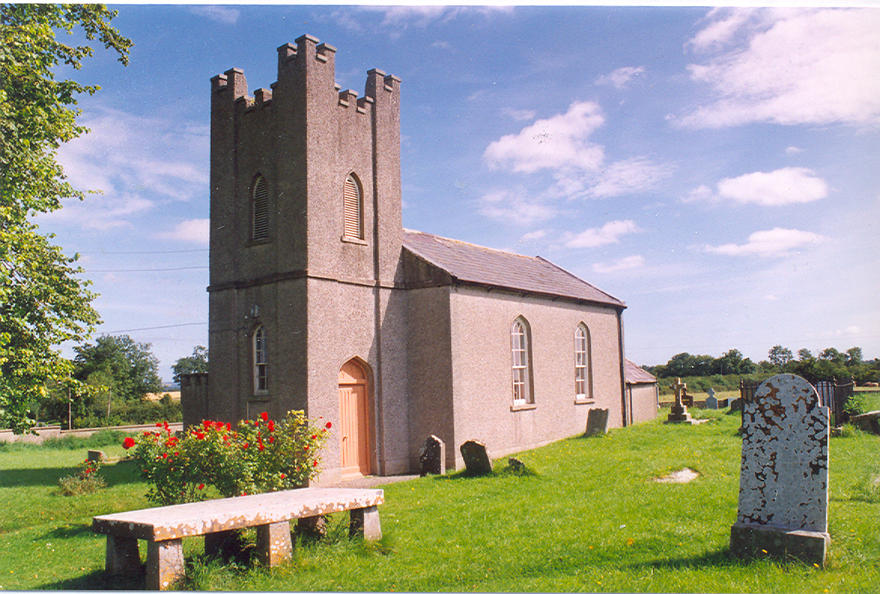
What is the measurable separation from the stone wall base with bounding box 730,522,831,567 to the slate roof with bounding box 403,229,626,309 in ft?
36.0

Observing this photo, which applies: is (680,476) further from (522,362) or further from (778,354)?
(778,354)

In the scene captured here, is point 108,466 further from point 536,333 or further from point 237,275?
point 536,333

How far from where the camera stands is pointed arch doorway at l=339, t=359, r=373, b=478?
16625 millimetres

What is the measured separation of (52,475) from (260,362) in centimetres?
1026

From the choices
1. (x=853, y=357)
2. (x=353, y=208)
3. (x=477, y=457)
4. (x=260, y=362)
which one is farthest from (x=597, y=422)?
(x=853, y=357)

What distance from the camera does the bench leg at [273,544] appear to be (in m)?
8.01

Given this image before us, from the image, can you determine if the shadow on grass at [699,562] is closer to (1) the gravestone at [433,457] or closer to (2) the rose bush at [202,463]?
(2) the rose bush at [202,463]

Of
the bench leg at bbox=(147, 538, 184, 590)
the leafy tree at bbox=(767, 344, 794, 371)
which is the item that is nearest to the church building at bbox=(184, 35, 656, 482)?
the bench leg at bbox=(147, 538, 184, 590)

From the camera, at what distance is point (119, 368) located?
48844 mm

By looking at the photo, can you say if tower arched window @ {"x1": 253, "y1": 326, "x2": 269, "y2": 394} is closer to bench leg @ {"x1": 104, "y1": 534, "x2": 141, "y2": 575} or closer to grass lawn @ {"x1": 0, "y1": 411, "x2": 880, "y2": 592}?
grass lawn @ {"x1": 0, "y1": 411, "x2": 880, "y2": 592}

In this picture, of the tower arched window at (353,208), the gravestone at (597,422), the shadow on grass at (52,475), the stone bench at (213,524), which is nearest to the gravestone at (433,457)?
the tower arched window at (353,208)

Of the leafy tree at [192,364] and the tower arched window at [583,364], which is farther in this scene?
the leafy tree at [192,364]

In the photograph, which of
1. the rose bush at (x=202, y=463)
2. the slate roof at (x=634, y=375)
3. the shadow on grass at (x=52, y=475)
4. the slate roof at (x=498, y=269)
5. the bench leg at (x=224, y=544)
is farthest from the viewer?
the slate roof at (x=634, y=375)

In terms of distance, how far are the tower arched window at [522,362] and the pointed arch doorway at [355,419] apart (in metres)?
5.63
